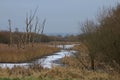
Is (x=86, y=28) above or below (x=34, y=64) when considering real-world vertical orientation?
above

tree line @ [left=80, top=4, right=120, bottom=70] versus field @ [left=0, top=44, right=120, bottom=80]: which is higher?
tree line @ [left=80, top=4, right=120, bottom=70]

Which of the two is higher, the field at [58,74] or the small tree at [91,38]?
the small tree at [91,38]

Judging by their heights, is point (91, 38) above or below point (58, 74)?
above

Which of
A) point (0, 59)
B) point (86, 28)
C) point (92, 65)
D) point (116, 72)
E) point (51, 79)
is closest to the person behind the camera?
point (51, 79)

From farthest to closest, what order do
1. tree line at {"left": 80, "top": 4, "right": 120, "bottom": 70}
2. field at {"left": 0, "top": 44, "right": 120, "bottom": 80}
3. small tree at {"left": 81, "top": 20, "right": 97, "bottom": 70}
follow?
small tree at {"left": 81, "top": 20, "right": 97, "bottom": 70} → tree line at {"left": 80, "top": 4, "right": 120, "bottom": 70} → field at {"left": 0, "top": 44, "right": 120, "bottom": 80}

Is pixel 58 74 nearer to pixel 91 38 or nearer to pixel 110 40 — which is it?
pixel 110 40

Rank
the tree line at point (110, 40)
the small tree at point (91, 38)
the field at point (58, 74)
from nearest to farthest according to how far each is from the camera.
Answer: the field at point (58, 74)
the tree line at point (110, 40)
the small tree at point (91, 38)

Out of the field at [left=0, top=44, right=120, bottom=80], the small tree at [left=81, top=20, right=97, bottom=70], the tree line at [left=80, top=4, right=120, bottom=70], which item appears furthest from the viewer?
the small tree at [left=81, top=20, right=97, bottom=70]

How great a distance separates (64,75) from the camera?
16.0 metres

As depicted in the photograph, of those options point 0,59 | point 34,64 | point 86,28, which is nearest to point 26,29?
point 0,59

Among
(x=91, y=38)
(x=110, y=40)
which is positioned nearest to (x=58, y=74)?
(x=110, y=40)

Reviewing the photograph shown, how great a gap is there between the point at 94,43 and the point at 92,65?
3.28m

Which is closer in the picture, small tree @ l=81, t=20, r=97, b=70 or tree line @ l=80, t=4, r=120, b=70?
tree line @ l=80, t=4, r=120, b=70

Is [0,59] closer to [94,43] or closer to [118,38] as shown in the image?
[94,43]
